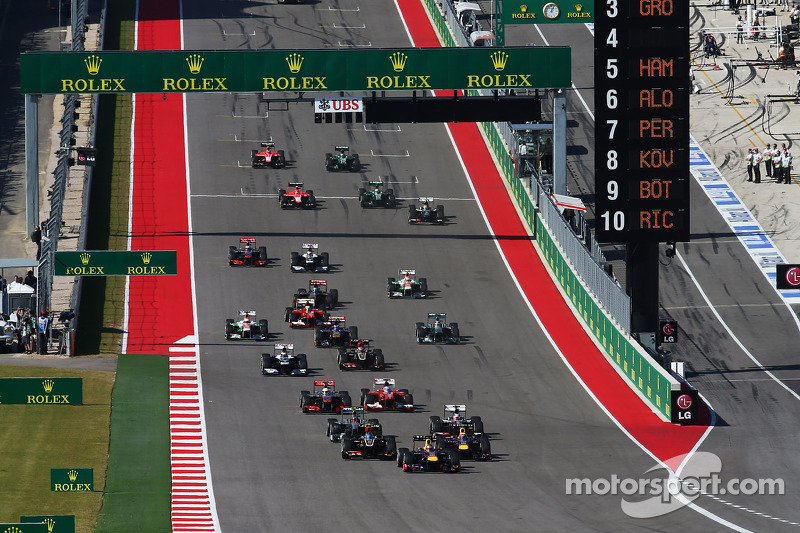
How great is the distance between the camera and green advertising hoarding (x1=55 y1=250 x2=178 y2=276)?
58125 mm

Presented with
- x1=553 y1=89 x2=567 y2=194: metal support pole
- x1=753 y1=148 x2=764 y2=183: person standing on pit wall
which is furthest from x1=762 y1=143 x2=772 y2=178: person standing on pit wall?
x1=553 y1=89 x2=567 y2=194: metal support pole

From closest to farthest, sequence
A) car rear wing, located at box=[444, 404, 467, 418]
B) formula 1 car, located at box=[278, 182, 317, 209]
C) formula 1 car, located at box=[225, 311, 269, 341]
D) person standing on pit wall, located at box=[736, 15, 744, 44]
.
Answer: car rear wing, located at box=[444, 404, 467, 418] → formula 1 car, located at box=[225, 311, 269, 341] → formula 1 car, located at box=[278, 182, 317, 209] → person standing on pit wall, located at box=[736, 15, 744, 44]

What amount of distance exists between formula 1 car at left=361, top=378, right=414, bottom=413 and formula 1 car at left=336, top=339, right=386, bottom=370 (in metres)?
3.91

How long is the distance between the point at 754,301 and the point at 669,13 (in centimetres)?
1757

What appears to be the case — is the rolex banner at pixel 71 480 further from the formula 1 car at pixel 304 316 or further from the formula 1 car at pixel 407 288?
the formula 1 car at pixel 407 288

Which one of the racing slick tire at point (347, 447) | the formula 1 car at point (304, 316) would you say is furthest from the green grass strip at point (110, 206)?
the racing slick tire at point (347, 447)

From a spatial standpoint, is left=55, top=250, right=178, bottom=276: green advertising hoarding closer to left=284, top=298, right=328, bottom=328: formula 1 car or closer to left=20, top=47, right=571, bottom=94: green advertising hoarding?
left=284, top=298, right=328, bottom=328: formula 1 car

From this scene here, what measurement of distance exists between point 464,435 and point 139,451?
9.66 metres

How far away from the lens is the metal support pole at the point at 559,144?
73.5 meters

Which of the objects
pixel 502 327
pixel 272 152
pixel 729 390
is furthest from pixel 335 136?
pixel 729 390

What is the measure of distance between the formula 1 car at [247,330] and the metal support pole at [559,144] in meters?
17.0

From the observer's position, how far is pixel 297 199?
75938 mm

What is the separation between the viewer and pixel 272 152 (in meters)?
80.7

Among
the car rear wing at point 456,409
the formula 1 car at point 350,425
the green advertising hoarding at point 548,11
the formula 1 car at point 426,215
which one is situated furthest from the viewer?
the green advertising hoarding at point 548,11
